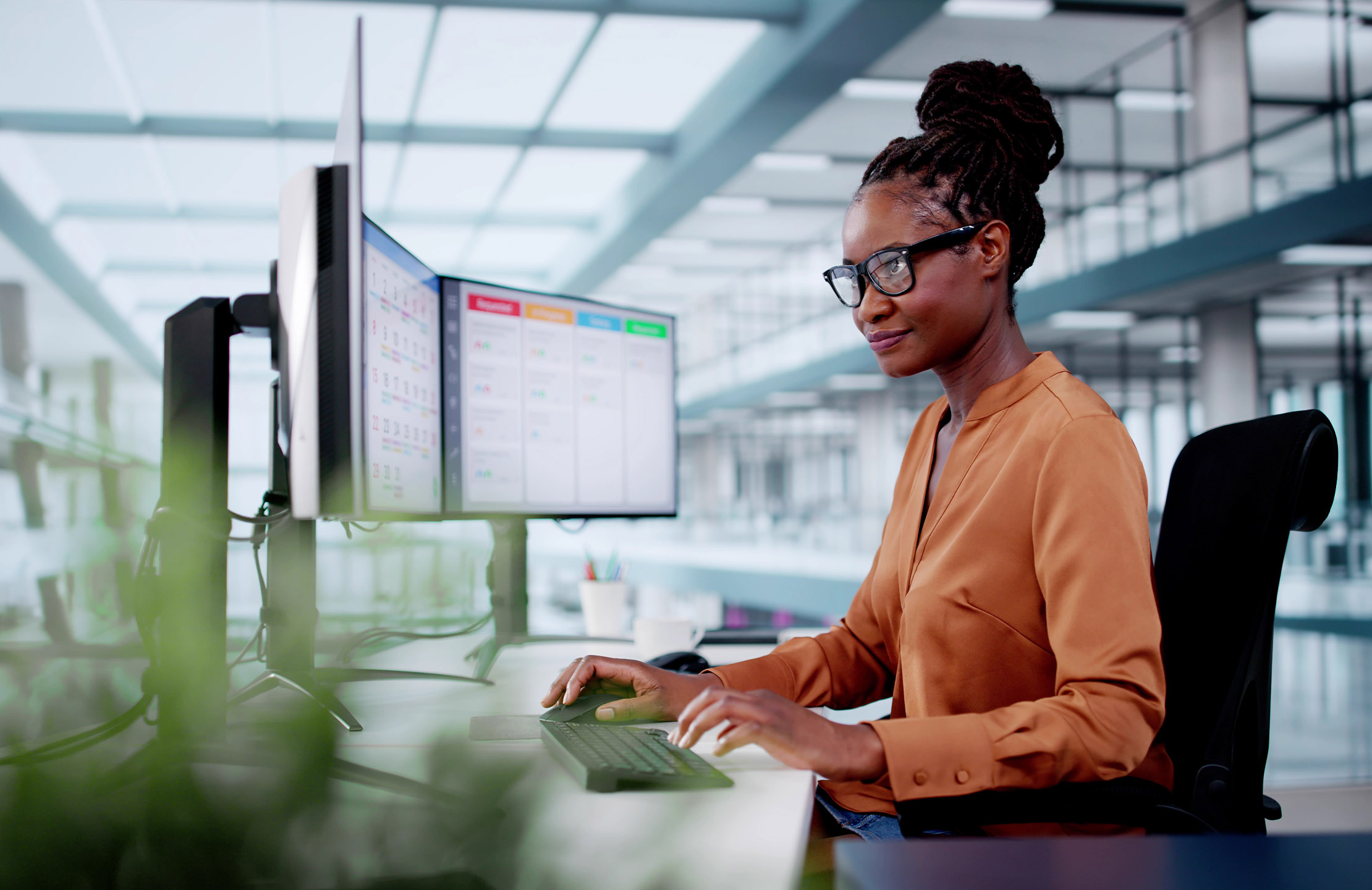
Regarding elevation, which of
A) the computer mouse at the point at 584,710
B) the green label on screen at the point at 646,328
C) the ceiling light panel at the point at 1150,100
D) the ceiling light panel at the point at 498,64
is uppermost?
the ceiling light panel at the point at 1150,100

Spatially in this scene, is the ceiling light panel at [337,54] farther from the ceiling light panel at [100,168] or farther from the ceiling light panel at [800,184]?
the ceiling light panel at [800,184]

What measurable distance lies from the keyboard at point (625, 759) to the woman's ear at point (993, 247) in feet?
2.02

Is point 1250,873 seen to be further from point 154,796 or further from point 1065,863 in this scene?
point 154,796

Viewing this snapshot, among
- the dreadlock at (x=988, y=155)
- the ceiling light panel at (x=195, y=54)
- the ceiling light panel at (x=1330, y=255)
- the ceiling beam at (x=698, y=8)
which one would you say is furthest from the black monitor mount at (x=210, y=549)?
the ceiling light panel at (x=1330, y=255)

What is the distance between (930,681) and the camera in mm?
992

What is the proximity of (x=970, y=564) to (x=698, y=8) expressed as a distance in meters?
4.99

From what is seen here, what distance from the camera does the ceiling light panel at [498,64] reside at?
5.35 metres

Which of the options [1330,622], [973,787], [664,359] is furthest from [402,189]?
[973,787]

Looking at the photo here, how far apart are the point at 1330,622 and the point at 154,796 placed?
283 inches

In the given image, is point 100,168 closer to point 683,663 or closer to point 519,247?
point 519,247

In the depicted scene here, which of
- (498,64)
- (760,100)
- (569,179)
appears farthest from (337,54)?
(569,179)

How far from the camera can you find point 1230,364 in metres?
7.43

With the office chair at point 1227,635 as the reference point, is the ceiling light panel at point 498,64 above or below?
above

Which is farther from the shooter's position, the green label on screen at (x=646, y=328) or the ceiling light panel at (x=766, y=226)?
the ceiling light panel at (x=766, y=226)
